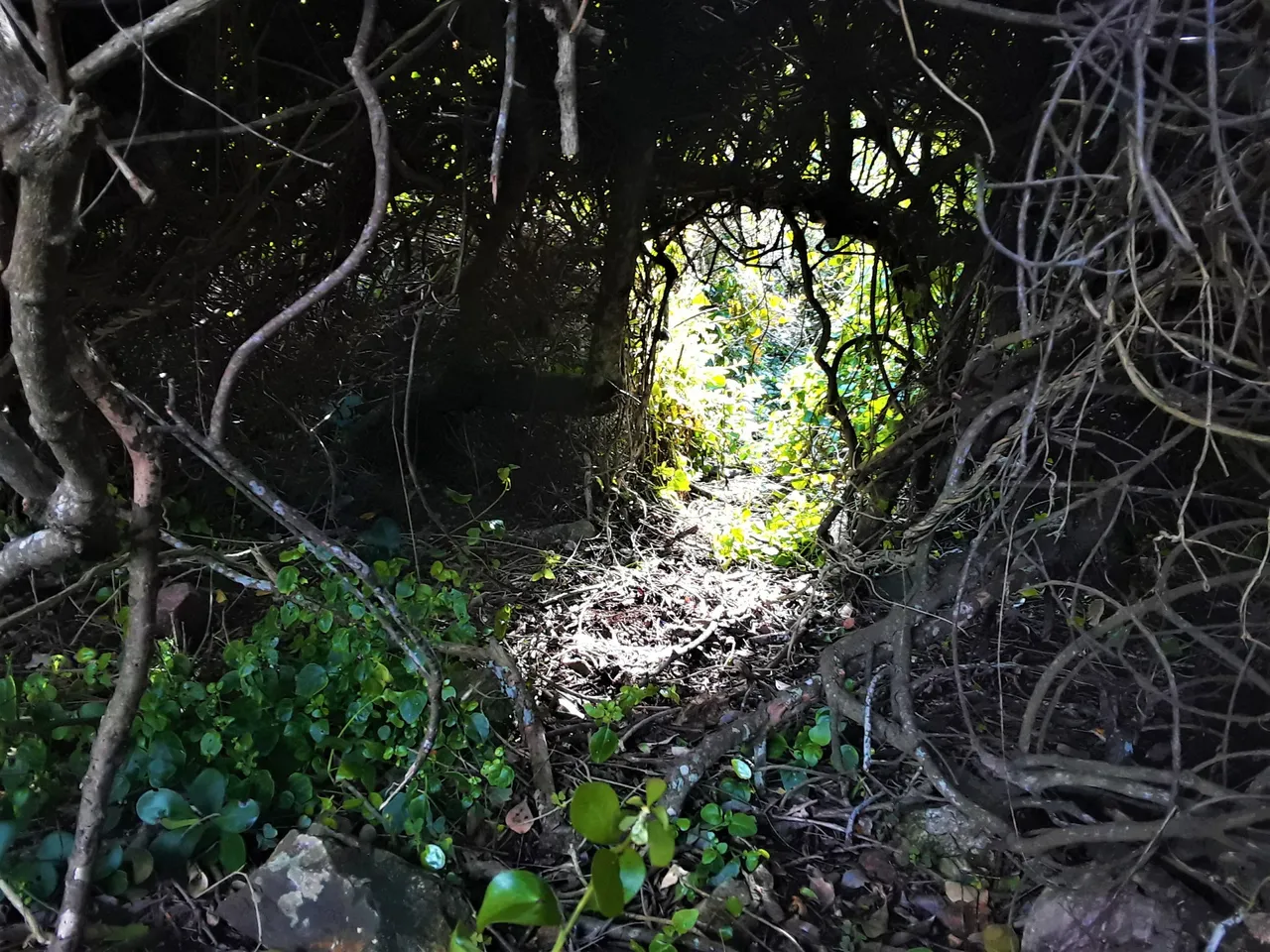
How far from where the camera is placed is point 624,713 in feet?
6.72

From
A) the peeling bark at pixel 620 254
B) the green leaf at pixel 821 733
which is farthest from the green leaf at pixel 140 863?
the peeling bark at pixel 620 254

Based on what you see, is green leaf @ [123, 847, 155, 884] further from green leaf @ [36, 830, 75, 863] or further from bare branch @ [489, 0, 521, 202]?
bare branch @ [489, 0, 521, 202]

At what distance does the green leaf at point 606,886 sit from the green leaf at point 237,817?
3.24ft

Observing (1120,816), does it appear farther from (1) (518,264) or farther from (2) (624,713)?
(1) (518,264)

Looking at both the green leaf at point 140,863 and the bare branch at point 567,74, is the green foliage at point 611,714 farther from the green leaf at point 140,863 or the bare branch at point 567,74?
the bare branch at point 567,74

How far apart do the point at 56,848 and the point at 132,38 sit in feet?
4.58

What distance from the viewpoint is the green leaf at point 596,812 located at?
0.82 m

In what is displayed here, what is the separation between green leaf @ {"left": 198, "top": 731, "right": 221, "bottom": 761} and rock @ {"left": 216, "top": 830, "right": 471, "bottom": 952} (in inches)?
9.6

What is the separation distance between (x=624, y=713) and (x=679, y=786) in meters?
0.32

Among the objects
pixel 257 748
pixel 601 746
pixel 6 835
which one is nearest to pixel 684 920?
pixel 601 746

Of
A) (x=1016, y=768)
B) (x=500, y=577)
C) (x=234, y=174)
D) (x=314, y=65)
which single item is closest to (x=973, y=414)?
(x=1016, y=768)

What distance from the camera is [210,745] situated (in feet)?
4.96

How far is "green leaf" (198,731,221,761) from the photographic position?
151cm

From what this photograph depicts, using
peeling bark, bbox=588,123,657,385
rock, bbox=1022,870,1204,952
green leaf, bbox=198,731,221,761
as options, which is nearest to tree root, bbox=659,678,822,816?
rock, bbox=1022,870,1204,952
